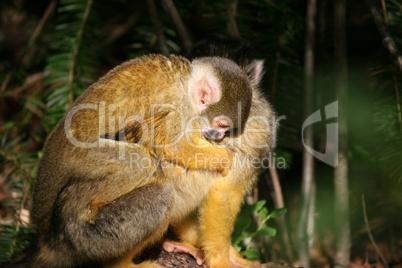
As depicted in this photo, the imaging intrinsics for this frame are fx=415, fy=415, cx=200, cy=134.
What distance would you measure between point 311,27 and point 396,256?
7.41 ft

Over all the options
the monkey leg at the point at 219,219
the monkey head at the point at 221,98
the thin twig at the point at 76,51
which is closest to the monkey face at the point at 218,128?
the monkey head at the point at 221,98

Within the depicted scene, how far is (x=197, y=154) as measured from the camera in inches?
114

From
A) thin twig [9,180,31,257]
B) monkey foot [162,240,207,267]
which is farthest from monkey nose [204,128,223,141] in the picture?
thin twig [9,180,31,257]

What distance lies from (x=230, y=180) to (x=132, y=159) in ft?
2.45

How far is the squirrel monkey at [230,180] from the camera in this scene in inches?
120

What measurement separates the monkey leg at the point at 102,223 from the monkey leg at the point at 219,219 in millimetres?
363

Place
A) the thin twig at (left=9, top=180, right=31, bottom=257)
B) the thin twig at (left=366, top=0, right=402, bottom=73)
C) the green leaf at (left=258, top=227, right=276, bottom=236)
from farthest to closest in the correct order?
the thin twig at (left=9, top=180, right=31, bottom=257) → the green leaf at (left=258, top=227, right=276, bottom=236) → the thin twig at (left=366, top=0, right=402, bottom=73)

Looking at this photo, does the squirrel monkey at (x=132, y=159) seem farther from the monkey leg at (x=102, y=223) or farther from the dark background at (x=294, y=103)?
the dark background at (x=294, y=103)

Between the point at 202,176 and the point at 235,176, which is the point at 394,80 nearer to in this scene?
the point at 235,176

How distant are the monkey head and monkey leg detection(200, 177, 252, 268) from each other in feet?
1.29

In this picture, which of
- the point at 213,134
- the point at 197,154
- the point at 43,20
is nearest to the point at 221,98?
the point at 213,134

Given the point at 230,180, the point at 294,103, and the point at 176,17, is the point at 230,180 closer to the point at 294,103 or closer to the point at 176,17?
the point at 294,103

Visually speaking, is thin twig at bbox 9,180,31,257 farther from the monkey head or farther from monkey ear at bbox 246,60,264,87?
monkey ear at bbox 246,60,264,87

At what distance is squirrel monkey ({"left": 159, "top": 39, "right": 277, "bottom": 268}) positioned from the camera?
3041 mm
